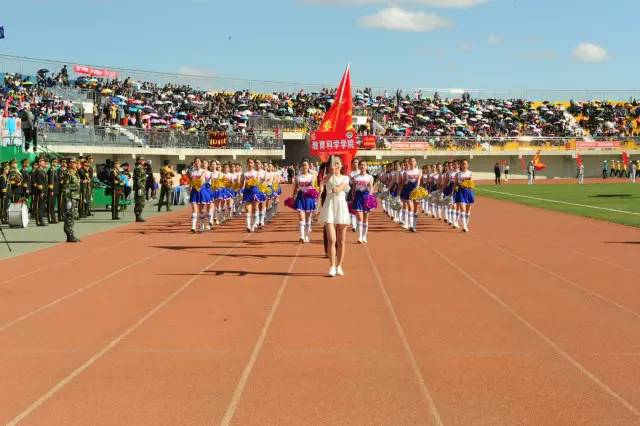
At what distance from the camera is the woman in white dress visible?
12594 mm

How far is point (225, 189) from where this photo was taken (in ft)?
76.8

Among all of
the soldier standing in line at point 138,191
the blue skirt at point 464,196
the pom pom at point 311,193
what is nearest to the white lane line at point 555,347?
the pom pom at point 311,193

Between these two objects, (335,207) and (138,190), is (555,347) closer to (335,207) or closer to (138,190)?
(335,207)

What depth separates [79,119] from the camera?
4906cm

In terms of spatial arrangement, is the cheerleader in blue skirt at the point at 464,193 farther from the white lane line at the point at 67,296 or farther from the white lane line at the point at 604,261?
the white lane line at the point at 67,296

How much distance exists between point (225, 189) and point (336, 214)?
11.1m

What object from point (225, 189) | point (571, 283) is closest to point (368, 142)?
point (225, 189)

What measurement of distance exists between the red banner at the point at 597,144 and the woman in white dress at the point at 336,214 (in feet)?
207

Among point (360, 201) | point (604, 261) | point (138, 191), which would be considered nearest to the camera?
point (604, 261)

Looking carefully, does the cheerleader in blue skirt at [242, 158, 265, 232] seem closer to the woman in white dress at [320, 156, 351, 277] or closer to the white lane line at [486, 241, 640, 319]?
the white lane line at [486, 241, 640, 319]

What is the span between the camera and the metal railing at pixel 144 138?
42594 mm

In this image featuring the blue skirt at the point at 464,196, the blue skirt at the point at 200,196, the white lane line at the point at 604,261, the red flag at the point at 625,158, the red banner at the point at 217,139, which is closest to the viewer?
the white lane line at the point at 604,261

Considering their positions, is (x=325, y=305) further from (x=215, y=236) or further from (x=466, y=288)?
(x=215, y=236)

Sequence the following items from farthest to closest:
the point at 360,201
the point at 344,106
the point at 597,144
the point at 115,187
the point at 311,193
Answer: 1. the point at 597,144
2. the point at 115,187
3. the point at 311,193
4. the point at 360,201
5. the point at 344,106
